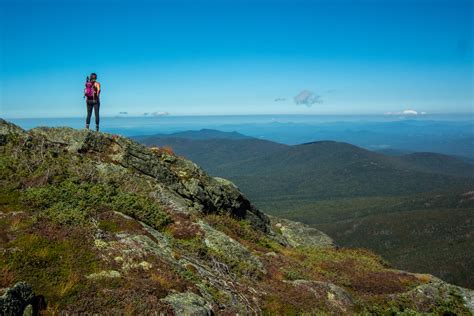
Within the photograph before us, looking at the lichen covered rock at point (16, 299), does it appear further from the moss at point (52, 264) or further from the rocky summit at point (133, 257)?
the moss at point (52, 264)

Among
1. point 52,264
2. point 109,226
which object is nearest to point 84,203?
point 109,226

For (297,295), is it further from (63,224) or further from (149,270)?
(63,224)

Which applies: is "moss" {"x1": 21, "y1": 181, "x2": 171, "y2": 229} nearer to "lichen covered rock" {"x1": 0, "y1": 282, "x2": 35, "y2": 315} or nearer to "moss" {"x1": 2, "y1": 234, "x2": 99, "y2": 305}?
"moss" {"x1": 2, "y1": 234, "x2": 99, "y2": 305}

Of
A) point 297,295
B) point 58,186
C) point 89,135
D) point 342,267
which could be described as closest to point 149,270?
point 297,295

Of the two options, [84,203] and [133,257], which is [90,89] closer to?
[84,203]

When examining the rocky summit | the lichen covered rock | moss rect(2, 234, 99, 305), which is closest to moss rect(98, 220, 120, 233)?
the rocky summit

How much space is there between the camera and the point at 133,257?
36.2 ft

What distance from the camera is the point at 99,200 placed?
1522 cm

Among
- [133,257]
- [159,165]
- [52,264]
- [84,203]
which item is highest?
[159,165]

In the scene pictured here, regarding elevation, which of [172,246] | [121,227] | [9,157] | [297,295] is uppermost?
[9,157]

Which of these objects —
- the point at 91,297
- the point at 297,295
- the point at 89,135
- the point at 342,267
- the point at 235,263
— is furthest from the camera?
the point at 89,135

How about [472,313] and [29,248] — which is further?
[472,313]

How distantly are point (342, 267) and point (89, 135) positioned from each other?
18589 millimetres

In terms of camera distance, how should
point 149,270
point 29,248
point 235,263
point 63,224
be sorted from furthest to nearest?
point 235,263 → point 63,224 → point 149,270 → point 29,248
